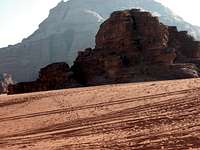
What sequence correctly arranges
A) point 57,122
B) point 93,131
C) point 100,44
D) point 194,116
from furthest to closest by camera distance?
point 100,44
point 57,122
point 93,131
point 194,116

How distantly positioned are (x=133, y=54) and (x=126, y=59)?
2.89 feet

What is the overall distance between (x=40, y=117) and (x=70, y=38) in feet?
381

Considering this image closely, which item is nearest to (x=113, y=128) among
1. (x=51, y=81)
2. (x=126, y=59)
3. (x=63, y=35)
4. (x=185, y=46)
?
(x=126, y=59)

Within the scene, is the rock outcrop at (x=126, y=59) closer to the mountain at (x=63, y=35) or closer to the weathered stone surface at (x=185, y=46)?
the weathered stone surface at (x=185, y=46)

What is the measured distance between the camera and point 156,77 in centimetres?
3894

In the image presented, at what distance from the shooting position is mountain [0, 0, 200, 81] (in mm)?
121938

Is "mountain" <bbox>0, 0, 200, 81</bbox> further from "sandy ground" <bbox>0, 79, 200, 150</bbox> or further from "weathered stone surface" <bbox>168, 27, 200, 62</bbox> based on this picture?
"sandy ground" <bbox>0, 79, 200, 150</bbox>

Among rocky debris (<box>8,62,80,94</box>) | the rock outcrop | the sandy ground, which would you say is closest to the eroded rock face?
the rock outcrop

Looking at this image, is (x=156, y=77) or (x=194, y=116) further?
(x=156, y=77)

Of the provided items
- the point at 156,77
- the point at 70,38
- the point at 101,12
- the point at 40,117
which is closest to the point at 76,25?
the point at 70,38

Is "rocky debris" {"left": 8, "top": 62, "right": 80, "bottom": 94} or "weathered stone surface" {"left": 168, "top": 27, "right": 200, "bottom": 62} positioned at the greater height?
"weathered stone surface" {"left": 168, "top": 27, "right": 200, "bottom": 62}

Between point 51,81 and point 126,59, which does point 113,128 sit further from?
point 51,81

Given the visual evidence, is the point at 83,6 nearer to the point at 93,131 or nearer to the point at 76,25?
the point at 76,25

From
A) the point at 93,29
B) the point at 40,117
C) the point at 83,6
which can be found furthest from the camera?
the point at 83,6
